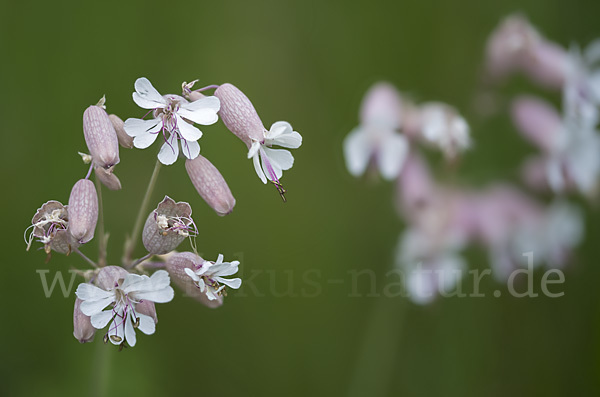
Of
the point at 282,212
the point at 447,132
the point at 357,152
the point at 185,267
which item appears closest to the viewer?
the point at 185,267

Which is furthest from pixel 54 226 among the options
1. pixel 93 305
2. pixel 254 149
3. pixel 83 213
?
pixel 254 149

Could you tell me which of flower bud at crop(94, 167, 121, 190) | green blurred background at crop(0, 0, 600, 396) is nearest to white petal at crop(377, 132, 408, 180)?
green blurred background at crop(0, 0, 600, 396)

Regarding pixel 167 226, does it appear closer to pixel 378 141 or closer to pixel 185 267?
pixel 185 267

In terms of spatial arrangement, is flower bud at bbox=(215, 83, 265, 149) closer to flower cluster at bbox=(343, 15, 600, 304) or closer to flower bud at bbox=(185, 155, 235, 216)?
flower bud at bbox=(185, 155, 235, 216)

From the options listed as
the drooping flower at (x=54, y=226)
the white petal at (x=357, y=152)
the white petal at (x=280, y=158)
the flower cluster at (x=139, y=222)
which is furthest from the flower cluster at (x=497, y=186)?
the drooping flower at (x=54, y=226)

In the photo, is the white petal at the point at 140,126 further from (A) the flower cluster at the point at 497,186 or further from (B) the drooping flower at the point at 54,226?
(A) the flower cluster at the point at 497,186

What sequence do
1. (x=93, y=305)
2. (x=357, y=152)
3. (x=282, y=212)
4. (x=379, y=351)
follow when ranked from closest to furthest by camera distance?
1. (x=93, y=305)
2. (x=357, y=152)
3. (x=379, y=351)
4. (x=282, y=212)
